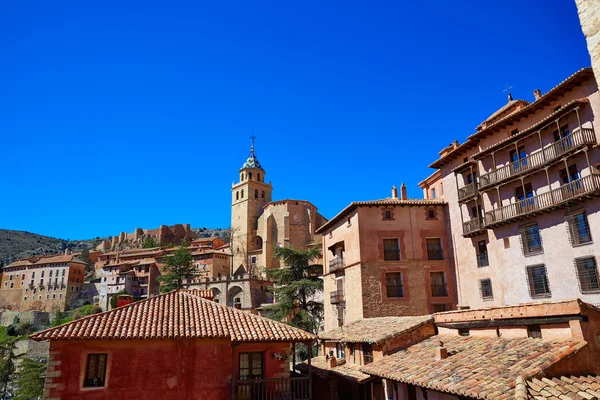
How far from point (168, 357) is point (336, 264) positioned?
19.3 m

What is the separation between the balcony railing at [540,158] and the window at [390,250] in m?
6.54

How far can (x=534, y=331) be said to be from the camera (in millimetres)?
12109

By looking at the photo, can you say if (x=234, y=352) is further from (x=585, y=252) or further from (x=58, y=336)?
(x=585, y=252)

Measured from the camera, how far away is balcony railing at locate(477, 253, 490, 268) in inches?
1007

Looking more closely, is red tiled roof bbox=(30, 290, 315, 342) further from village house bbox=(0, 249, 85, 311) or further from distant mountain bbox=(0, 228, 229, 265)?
distant mountain bbox=(0, 228, 229, 265)

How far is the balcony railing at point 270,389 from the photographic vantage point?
1397cm

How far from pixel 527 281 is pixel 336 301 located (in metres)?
13.1

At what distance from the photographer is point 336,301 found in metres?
31.2

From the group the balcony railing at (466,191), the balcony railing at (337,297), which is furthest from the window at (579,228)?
the balcony railing at (337,297)

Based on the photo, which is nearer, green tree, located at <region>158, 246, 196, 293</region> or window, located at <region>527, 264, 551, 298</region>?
window, located at <region>527, 264, 551, 298</region>

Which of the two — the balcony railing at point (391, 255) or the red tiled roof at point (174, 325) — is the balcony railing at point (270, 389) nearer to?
the red tiled roof at point (174, 325)

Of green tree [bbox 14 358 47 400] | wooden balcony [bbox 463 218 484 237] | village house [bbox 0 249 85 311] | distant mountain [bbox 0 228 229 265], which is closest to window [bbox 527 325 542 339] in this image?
wooden balcony [bbox 463 218 484 237]

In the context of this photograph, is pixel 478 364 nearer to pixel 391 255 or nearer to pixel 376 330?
pixel 376 330

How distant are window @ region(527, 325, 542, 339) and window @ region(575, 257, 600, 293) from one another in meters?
9.01
